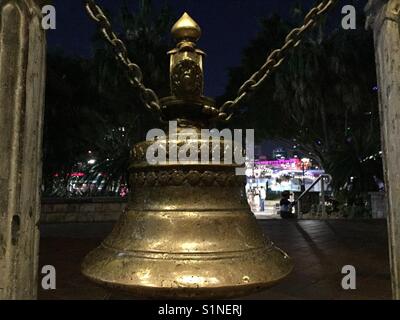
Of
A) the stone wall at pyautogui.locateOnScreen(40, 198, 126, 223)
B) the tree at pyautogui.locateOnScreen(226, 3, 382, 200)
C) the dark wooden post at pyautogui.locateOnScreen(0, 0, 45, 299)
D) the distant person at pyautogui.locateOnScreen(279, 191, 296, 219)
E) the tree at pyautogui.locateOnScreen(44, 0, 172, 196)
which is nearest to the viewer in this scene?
the dark wooden post at pyautogui.locateOnScreen(0, 0, 45, 299)

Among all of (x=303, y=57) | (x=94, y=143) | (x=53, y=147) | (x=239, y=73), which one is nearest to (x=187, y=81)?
(x=53, y=147)

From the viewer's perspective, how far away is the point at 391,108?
1070 mm

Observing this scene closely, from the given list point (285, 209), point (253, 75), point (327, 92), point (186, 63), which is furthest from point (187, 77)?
point (327, 92)

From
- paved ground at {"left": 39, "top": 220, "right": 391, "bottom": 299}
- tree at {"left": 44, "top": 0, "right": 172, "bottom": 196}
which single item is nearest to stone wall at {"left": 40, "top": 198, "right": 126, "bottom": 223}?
paved ground at {"left": 39, "top": 220, "right": 391, "bottom": 299}

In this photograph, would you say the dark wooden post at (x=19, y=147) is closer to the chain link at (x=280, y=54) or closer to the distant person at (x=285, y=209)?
the chain link at (x=280, y=54)

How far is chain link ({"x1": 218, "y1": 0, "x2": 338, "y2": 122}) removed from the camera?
1057mm

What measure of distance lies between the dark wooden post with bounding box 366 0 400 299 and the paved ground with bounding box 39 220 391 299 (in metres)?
1.97

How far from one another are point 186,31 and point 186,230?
0.54m

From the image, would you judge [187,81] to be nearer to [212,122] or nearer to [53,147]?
[212,122]

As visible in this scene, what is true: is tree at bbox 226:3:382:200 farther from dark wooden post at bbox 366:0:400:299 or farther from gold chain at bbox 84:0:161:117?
gold chain at bbox 84:0:161:117

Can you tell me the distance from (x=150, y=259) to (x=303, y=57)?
16.8 meters

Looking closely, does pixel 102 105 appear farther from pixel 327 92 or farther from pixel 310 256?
pixel 310 256

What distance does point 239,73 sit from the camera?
18.6 m

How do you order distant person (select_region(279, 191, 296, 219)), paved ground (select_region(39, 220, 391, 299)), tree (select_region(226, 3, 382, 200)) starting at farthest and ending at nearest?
tree (select_region(226, 3, 382, 200)) < distant person (select_region(279, 191, 296, 219)) < paved ground (select_region(39, 220, 391, 299))
